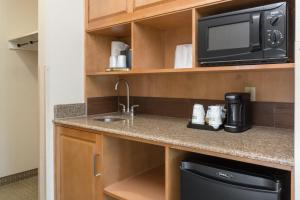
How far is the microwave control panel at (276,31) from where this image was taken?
3.86 feet

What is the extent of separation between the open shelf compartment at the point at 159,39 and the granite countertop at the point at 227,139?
0.54m

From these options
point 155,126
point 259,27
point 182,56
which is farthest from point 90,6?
point 259,27

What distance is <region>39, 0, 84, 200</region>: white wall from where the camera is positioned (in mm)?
1923

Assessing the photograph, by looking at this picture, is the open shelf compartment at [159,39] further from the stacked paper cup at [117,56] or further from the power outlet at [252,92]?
the power outlet at [252,92]

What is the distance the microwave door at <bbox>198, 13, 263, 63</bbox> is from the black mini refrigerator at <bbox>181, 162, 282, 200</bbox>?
62cm

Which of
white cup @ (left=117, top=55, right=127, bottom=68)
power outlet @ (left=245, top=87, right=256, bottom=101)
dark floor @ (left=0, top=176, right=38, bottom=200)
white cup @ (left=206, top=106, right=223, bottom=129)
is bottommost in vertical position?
dark floor @ (left=0, top=176, right=38, bottom=200)

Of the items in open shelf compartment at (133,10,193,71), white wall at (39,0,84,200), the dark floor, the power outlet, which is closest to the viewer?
the power outlet

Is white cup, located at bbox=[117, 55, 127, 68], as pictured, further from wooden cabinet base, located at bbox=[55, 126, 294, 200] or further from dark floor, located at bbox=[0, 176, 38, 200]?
dark floor, located at bbox=[0, 176, 38, 200]

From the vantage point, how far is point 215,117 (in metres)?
1.48

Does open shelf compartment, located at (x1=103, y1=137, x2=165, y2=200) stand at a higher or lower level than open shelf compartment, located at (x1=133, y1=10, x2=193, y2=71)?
lower

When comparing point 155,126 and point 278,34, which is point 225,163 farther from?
point 278,34

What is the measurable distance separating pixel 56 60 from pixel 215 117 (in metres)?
1.35

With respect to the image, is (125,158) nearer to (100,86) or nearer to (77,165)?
(77,165)
